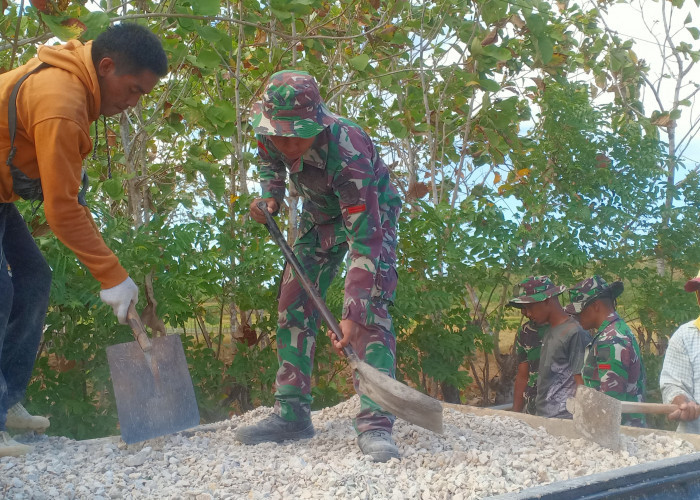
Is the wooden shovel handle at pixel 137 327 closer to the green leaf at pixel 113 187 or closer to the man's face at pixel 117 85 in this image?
the man's face at pixel 117 85

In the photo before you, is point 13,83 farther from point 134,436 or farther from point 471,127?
point 471,127

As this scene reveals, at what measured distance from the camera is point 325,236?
134 inches

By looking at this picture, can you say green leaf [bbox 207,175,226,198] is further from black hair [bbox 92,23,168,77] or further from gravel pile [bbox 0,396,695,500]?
black hair [bbox 92,23,168,77]

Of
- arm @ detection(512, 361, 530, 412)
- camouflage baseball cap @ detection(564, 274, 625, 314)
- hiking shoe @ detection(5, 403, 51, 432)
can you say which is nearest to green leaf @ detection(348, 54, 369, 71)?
camouflage baseball cap @ detection(564, 274, 625, 314)

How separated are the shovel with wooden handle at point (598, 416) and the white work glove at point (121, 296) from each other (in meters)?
2.02

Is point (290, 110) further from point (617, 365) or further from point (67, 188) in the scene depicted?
point (617, 365)

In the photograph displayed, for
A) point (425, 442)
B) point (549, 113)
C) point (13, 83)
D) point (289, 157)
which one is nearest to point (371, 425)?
point (425, 442)

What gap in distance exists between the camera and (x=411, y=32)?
5902mm

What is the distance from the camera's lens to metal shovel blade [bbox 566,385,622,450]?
3.13 meters

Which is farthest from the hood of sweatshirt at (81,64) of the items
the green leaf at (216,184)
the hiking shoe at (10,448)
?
the green leaf at (216,184)

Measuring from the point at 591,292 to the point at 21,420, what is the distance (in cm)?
316

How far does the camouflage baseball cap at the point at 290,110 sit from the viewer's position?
281cm

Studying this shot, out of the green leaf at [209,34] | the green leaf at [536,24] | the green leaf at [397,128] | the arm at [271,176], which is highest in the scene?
the green leaf at [536,24]

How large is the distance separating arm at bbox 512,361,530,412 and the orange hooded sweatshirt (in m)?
3.16
